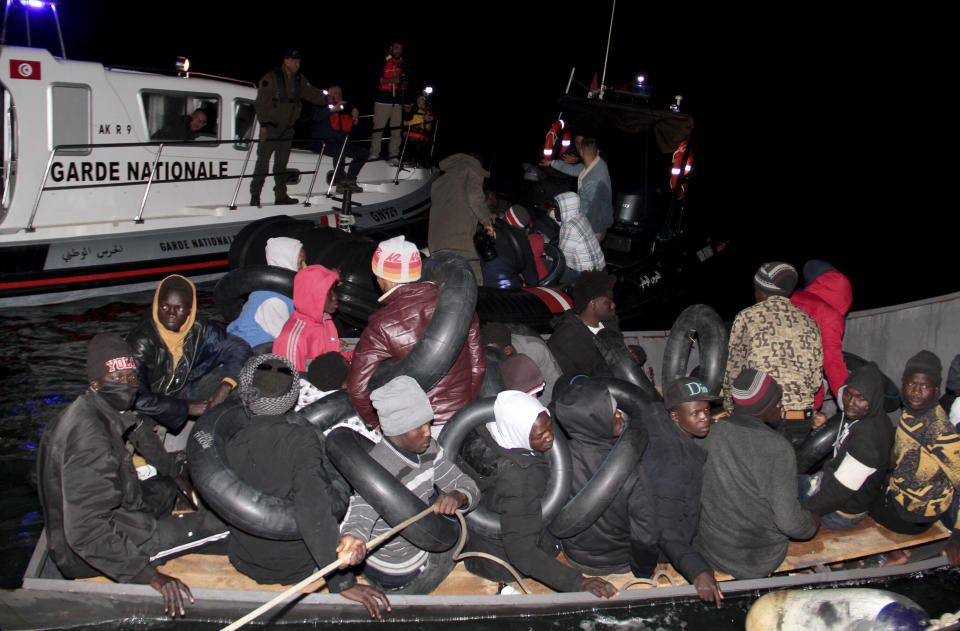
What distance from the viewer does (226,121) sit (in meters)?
11.1

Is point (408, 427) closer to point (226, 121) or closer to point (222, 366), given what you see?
point (222, 366)

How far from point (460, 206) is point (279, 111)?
15.6 feet

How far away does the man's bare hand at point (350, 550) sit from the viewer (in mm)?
3453

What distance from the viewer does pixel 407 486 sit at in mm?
3945

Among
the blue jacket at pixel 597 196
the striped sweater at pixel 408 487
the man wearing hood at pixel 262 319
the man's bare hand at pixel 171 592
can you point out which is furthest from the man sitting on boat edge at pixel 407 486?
the blue jacket at pixel 597 196

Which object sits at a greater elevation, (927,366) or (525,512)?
(927,366)

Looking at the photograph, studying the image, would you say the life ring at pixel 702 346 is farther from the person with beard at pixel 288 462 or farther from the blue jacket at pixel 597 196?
the person with beard at pixel 288 462

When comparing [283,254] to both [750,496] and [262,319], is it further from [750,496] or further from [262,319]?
[750,496]

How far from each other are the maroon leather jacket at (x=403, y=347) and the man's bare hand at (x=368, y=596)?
3.45ft

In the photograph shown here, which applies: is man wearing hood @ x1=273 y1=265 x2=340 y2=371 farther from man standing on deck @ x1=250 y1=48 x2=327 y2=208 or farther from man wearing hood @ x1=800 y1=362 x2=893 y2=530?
man standing on deck @ x1=250 y1=48 x2=327 y2=208

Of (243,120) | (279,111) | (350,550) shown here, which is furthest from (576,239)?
(243,120)

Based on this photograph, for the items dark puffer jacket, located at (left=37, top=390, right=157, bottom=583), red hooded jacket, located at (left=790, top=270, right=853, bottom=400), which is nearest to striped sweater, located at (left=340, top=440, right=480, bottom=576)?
dark puffer jacket, located at (left=37, top=390, right=157, bottom=583)

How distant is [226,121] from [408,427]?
Answer: 28.7 feet

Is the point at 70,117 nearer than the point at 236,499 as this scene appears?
No
